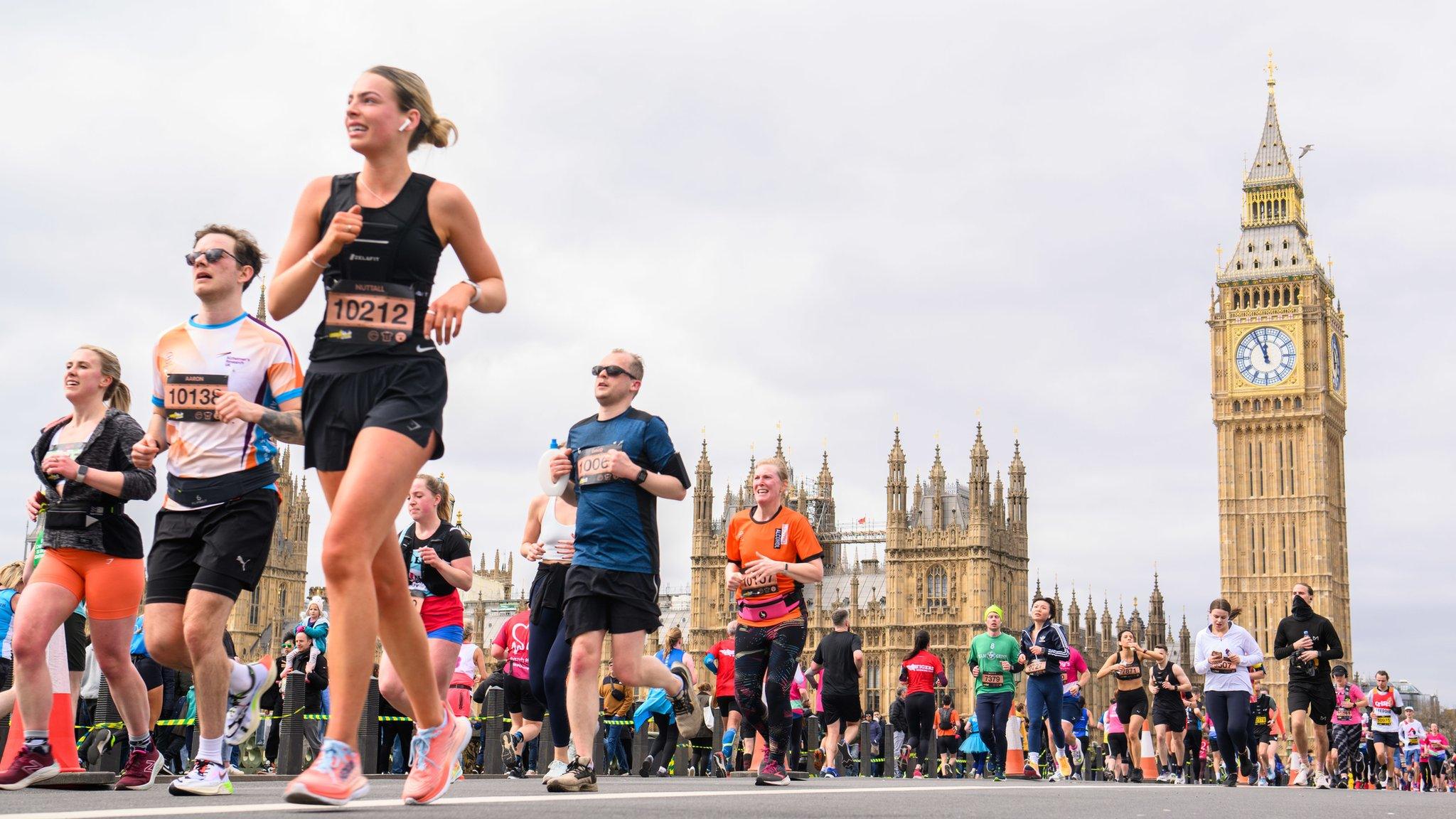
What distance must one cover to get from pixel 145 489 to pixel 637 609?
225 cm

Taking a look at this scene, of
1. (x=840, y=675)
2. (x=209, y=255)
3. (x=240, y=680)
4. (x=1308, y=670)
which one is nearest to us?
(x=209, y=255)

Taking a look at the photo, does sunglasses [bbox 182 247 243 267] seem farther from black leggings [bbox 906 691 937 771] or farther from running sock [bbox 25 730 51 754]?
black leggings [bbox 906 691 937 771]

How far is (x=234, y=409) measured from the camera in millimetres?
5645

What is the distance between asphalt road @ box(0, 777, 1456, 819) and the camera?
189 inches

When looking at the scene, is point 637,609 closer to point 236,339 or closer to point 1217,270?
point 236,339

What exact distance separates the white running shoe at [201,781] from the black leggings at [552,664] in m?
2.51

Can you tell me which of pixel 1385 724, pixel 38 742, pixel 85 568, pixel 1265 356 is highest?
pixel 1265 356

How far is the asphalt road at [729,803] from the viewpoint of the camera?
15.7ft

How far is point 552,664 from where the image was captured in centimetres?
889

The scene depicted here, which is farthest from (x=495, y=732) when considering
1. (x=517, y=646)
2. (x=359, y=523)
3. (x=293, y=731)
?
(x=359, y=523)

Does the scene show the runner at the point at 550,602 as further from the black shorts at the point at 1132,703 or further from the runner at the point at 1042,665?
the black shorts at the point at 1132,703

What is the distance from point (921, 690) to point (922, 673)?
0.33m

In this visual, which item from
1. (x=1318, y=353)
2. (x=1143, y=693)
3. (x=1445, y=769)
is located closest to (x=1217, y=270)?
(x=1318, y=353)

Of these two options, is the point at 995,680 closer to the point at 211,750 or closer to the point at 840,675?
the point at 840,675
